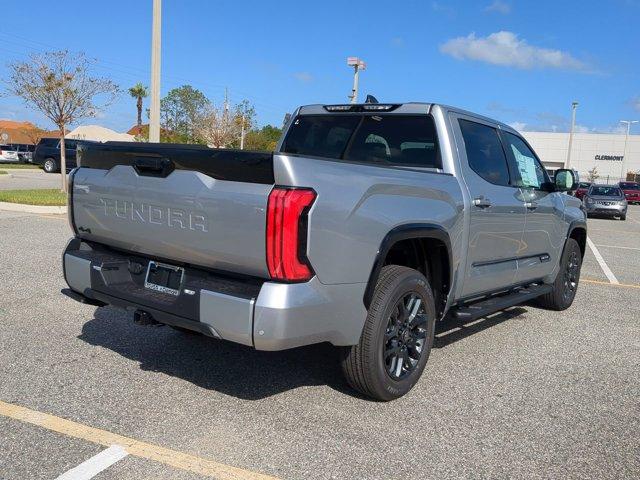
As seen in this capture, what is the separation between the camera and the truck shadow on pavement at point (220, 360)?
412 centimetres

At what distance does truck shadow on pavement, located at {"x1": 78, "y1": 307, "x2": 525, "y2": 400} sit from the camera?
13.5 feet

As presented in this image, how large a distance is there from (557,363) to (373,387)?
2028 mm

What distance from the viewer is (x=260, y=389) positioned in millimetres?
4020

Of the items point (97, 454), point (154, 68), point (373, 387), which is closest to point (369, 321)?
point (373, 387)

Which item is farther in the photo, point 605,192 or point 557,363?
point 605,192

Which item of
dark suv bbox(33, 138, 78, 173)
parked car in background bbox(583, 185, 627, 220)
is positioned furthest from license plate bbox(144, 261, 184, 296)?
dark suv bbox(33, 138, 78, 173)

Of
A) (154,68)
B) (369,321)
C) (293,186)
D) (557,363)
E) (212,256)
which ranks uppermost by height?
(154,68)

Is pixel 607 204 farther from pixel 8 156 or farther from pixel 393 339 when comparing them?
pixel 8 156

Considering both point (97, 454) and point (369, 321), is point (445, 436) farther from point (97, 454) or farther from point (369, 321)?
point (97, 454)

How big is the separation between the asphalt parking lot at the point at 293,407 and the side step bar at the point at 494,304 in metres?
0.42

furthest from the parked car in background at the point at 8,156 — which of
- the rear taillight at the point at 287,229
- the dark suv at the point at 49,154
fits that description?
the rear taillight at the point at 287,229

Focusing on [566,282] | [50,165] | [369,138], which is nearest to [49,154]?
[50,165]

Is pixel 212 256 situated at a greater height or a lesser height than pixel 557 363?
greater

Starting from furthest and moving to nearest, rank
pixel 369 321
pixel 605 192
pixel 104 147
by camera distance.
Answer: pixel 605 192 → pixel 104 147 → pixel 369 321
